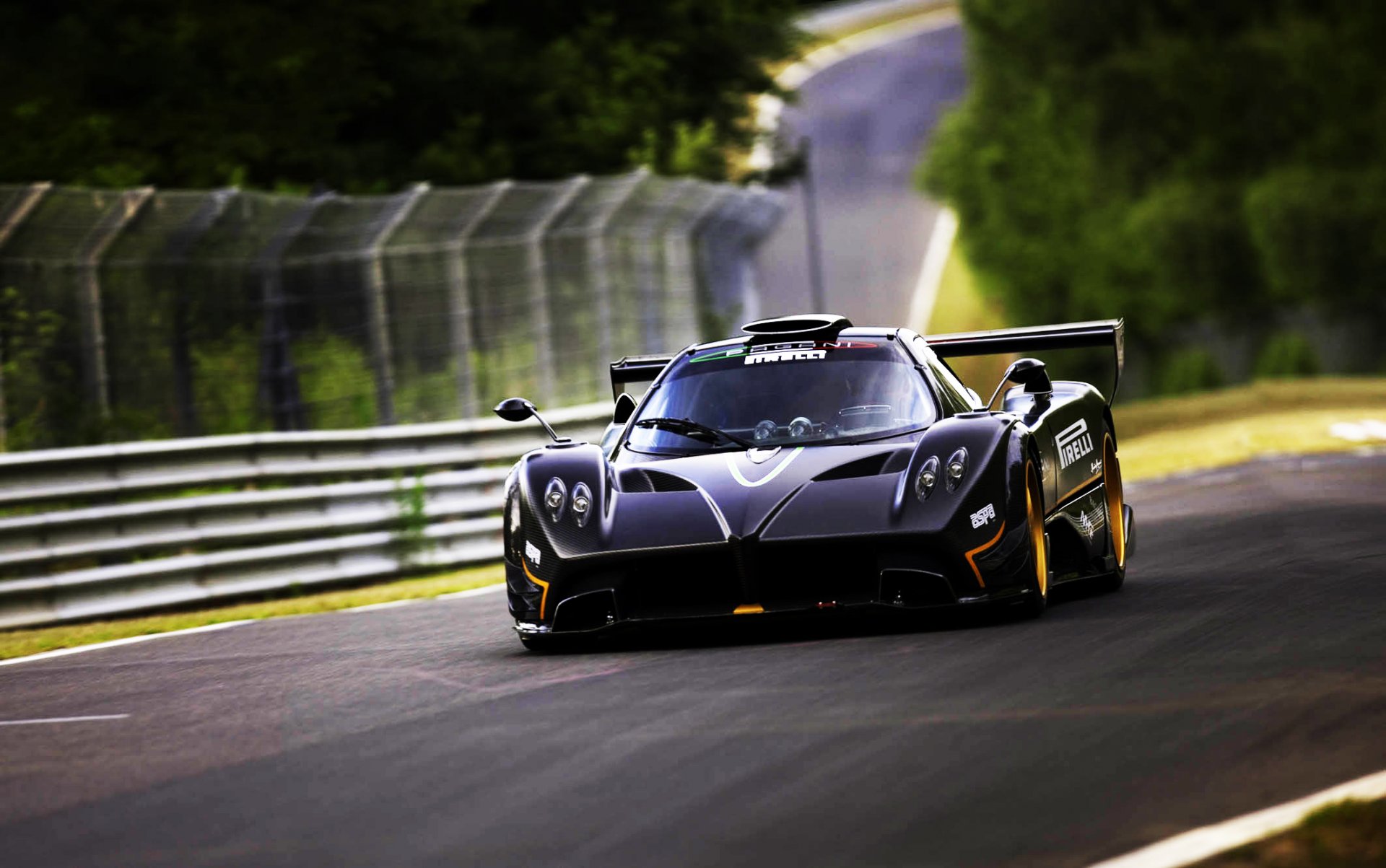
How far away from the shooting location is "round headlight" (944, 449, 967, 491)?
8023 millimetres

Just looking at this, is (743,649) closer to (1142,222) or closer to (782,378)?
(782,378)

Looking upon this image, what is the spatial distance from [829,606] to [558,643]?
4.03 feet

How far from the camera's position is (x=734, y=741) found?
5914mm

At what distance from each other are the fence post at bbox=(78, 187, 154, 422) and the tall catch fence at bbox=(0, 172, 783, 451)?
0.01 m

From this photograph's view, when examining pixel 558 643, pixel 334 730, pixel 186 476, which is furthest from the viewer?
pixel 186 476

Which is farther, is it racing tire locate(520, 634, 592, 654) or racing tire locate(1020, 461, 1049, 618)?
racing tire locate(520, 634, 592, 654)

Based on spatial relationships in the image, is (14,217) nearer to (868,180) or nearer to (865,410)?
(865,410)

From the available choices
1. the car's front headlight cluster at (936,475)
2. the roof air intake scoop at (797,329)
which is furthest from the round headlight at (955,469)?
the roof air intake scoop at (797,329)

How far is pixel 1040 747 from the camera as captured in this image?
219 inches

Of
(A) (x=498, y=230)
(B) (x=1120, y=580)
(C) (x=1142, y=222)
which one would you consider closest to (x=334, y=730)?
(B) (x=1120, y=580)

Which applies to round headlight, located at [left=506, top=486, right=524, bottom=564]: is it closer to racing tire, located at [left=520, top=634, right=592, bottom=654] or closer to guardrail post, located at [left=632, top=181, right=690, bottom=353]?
racing tire, located at [left=520, top=634, right=592, bottom=654]

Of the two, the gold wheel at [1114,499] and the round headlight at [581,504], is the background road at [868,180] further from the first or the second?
the round headlight at [581,504]

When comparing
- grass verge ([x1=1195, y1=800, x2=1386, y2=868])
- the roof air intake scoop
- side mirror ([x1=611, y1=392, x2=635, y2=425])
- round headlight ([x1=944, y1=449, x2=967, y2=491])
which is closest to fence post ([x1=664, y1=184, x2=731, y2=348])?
side mirror ([x1=611, y1=392, x2=635, y2=425])

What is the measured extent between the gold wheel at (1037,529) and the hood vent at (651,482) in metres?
1.30
